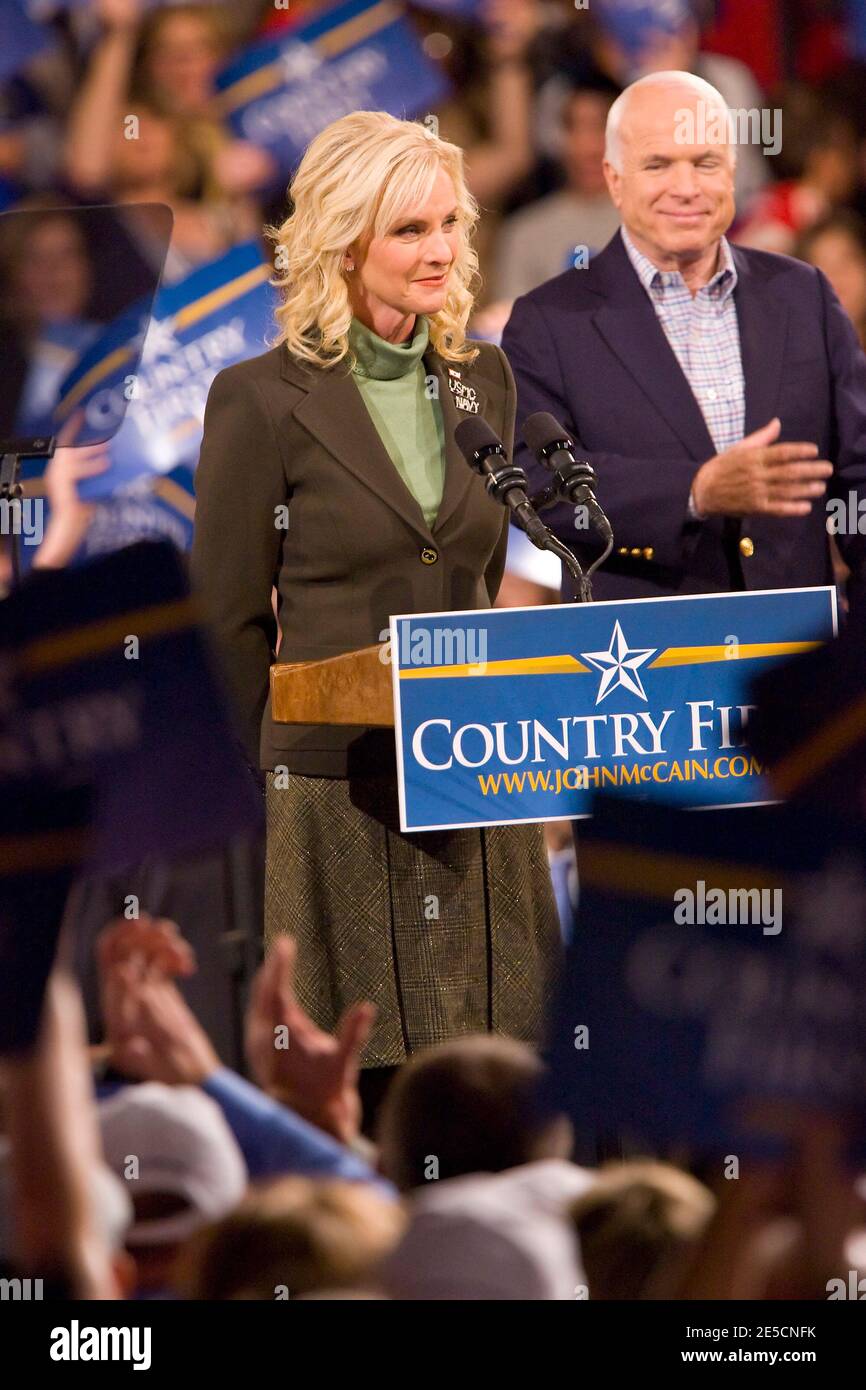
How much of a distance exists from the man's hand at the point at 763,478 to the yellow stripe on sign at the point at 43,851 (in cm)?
135

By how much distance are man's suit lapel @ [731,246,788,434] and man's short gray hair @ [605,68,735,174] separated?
27cm

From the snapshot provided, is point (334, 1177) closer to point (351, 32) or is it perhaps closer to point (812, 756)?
point (812, 756)

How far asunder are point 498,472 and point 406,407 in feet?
1.07

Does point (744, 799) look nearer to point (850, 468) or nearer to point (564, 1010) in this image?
point (564, 1010)

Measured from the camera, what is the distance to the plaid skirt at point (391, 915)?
3.63 m

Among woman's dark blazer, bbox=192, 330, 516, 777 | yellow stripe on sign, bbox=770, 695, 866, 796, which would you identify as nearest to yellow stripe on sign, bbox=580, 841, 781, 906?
yellow stripe on sign, bbox=770, 695, 866, 796

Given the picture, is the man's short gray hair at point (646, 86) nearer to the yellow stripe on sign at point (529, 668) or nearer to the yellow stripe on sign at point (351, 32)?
the yellow stripe on sign at point (351, 32)

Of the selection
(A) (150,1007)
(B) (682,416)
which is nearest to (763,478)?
(B) (682,416)

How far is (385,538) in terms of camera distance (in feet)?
11.7

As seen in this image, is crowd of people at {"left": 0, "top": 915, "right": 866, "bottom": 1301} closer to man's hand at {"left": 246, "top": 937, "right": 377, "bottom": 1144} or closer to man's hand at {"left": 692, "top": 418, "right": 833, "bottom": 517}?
man's hand at {"left": 246, "top": 937, "right": 377, "bottom": 1144}

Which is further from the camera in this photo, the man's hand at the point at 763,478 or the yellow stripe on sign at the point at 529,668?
the man's hand at the point at 763,478

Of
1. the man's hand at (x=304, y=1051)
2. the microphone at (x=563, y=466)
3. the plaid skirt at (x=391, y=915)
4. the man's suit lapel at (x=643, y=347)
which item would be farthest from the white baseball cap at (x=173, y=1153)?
the man's suit lapel at (x=643, y=347)

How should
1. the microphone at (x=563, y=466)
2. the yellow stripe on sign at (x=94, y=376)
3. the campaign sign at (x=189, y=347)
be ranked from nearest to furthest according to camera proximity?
the microphone at (x=563, y=466)
the yellow stripe on sign at (x=94, y=376)
the campaign sign at (x=189, y=347)
